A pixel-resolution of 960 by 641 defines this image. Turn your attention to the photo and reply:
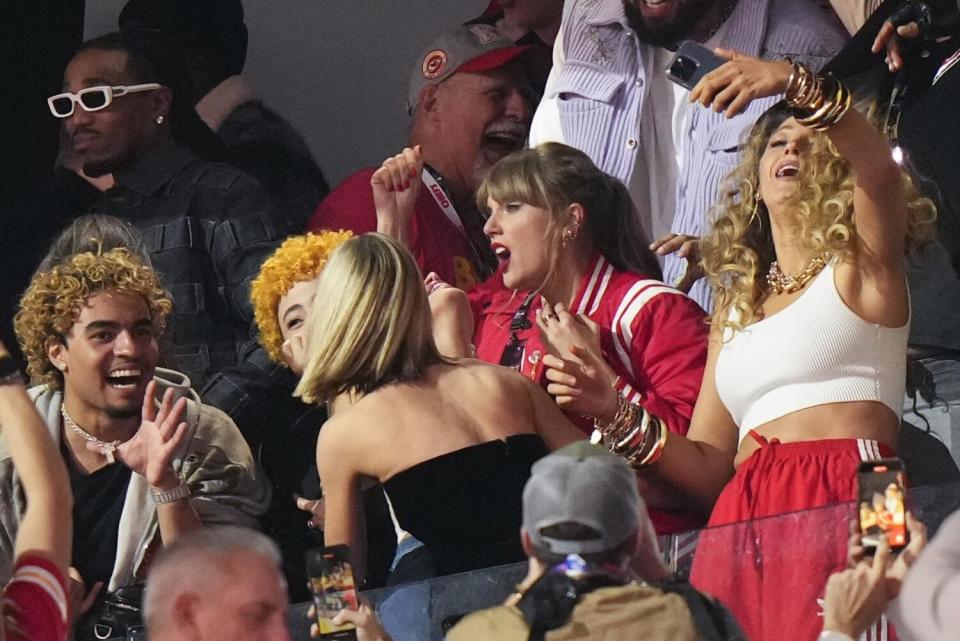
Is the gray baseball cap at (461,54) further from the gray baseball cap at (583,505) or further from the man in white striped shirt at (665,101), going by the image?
the gray baseball cap at (583,505)

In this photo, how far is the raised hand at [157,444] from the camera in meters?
3.84

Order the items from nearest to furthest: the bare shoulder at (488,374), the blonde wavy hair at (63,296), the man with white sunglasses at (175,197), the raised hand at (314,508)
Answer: the bare shoulder at (488,374) → the raised hand at (314,508) → the blonde wavy hair at (63,296) → the man with white sunglasses at (175,197)

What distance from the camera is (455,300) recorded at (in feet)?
13.3

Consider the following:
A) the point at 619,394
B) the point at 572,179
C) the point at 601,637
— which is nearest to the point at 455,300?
the point at 572,179

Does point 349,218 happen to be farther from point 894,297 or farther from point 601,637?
point 601,637

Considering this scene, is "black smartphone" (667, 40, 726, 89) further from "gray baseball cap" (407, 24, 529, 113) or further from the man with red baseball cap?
"gray baseball cap" (407, 24, 529, 113)

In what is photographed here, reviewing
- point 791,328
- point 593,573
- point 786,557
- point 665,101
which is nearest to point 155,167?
point 665,101

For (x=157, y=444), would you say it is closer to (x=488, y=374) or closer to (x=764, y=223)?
(x=488, y=374)

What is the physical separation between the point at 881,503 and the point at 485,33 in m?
2.83

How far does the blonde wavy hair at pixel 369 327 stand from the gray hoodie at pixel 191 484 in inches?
25.7

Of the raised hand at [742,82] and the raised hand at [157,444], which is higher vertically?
the raised hand at [742,82]

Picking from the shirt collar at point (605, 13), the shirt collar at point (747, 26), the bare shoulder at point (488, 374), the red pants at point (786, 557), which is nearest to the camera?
the red pants at point (786, 557)

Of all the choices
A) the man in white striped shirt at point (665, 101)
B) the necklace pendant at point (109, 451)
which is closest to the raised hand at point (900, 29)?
the man in white striped shirt at point (665, 101)

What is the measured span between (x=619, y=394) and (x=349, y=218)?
160 cm
